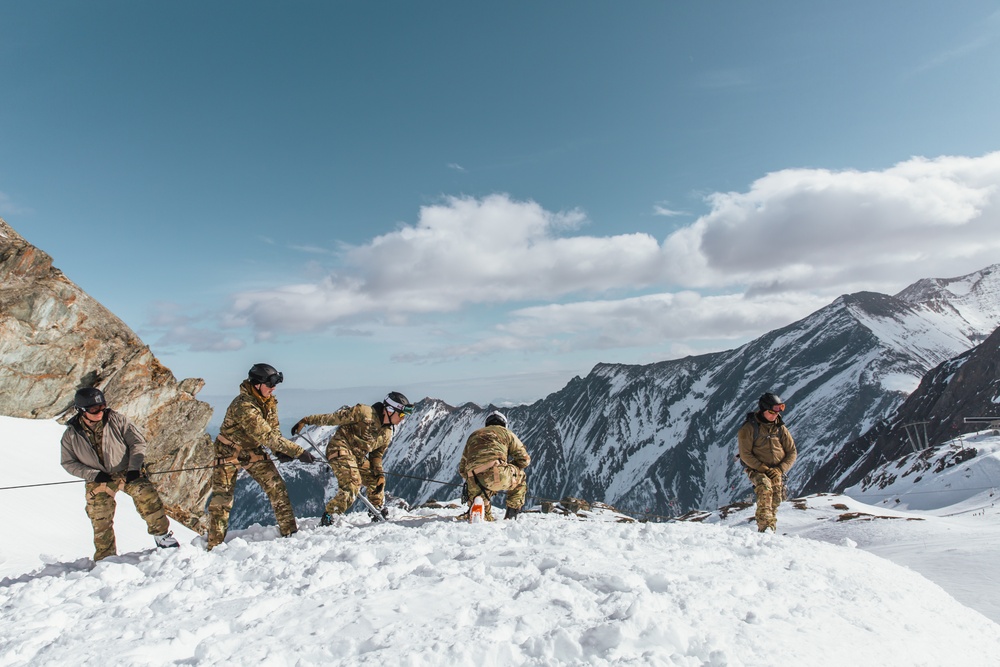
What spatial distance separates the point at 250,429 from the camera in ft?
29.2

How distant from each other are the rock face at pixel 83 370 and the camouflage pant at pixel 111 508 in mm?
19398

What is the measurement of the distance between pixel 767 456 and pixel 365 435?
28.6ft

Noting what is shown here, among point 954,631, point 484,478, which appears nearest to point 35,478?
point 484,478

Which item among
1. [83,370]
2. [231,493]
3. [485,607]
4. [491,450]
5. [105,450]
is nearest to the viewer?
[485,607]

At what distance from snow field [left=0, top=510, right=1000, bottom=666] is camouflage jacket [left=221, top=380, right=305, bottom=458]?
1529 mm

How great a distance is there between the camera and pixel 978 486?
32.3 metres

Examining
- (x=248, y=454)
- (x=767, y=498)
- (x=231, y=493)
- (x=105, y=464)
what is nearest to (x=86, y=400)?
(x=105, y=464)

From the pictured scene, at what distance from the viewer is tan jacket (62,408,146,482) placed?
329 inches

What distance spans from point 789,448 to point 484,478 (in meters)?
7.00

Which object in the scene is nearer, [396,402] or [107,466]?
[107,466]

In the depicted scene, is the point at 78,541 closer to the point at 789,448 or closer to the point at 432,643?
the point at 432,643

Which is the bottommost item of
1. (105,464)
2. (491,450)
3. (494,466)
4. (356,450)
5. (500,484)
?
(500,484)

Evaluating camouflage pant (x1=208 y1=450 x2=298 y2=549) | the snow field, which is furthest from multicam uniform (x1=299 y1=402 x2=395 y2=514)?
the snow field

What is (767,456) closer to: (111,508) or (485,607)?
(485,607)
